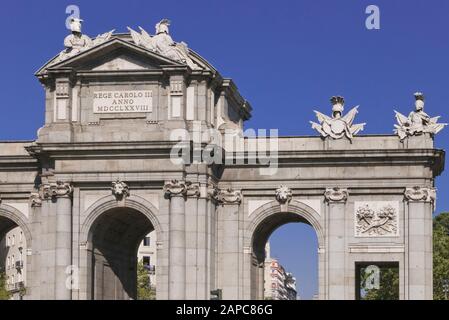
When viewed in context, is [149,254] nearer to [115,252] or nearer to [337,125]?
[115,252]

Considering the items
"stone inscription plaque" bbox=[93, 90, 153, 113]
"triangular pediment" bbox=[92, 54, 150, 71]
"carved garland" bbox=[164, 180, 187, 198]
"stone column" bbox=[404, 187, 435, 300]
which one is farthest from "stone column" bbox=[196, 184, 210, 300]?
"stone column" bbox=[404, 187, 435, 300]

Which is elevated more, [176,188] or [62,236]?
[176,188]

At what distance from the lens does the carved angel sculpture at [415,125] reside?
59.4 metres

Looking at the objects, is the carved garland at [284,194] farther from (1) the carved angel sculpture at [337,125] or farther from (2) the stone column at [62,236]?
(2) the stone column at [62,236]

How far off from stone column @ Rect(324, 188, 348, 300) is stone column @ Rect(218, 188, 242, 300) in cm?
466

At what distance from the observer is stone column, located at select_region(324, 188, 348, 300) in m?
59.2

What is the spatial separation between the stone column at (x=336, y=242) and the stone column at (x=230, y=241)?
4658 mm

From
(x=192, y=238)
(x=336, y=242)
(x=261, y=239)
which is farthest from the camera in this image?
(x=261, y=239)

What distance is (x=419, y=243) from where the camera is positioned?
5856 centimetres

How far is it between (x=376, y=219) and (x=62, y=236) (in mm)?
15631

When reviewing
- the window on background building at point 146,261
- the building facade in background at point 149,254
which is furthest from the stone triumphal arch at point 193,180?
the building facade in background at point 149,254

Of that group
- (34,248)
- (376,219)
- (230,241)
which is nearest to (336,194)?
(376,219)

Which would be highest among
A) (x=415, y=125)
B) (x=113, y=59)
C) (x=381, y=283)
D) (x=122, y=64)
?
(x=113, y=59)

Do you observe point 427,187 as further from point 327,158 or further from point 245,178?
point 245,178
